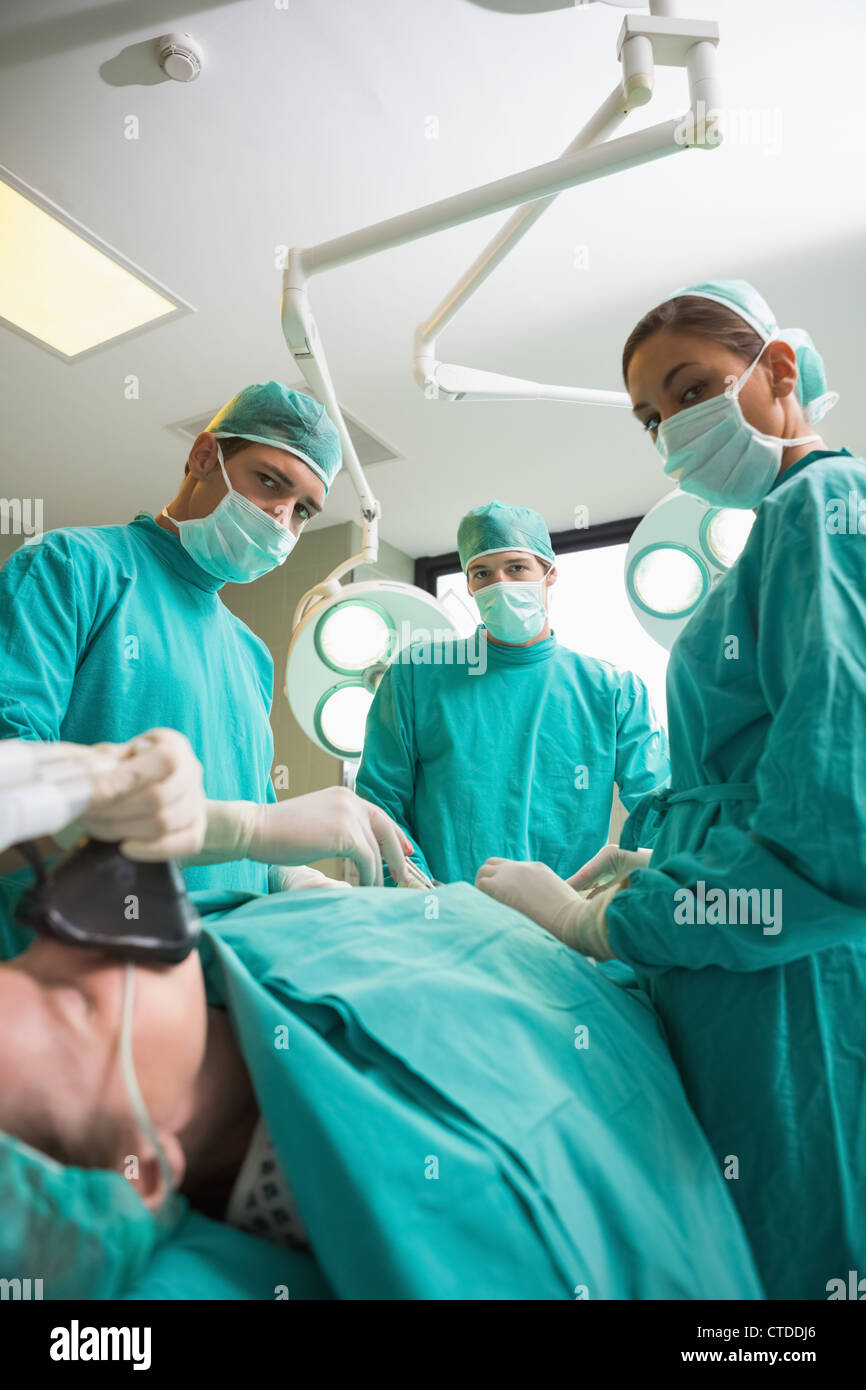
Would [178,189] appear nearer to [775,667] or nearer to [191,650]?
[191,650]

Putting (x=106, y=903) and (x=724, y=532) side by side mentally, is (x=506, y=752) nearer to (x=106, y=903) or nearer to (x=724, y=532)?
(x=724, y=532)

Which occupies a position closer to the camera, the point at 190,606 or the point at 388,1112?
the point at 388,1112

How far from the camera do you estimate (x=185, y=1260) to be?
0.66 m

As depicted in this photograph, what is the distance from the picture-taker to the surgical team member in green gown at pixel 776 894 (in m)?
0.83

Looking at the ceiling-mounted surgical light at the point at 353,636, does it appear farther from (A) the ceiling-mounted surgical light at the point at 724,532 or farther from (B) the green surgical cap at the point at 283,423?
(A) the ceiling-mounted surgical light at the point at 724,532

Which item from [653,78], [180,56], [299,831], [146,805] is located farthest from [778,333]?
[180,56]

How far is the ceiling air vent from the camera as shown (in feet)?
12.0

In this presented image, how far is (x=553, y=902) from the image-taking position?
115 centimetres

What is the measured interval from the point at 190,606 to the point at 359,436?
7.32 feet

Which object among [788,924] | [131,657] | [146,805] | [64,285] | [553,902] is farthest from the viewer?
[64,285]

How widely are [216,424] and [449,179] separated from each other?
4.09 ft

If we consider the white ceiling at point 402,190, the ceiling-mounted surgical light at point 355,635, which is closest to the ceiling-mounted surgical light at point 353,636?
the ceiling-mounted surgical light at point 355,635
